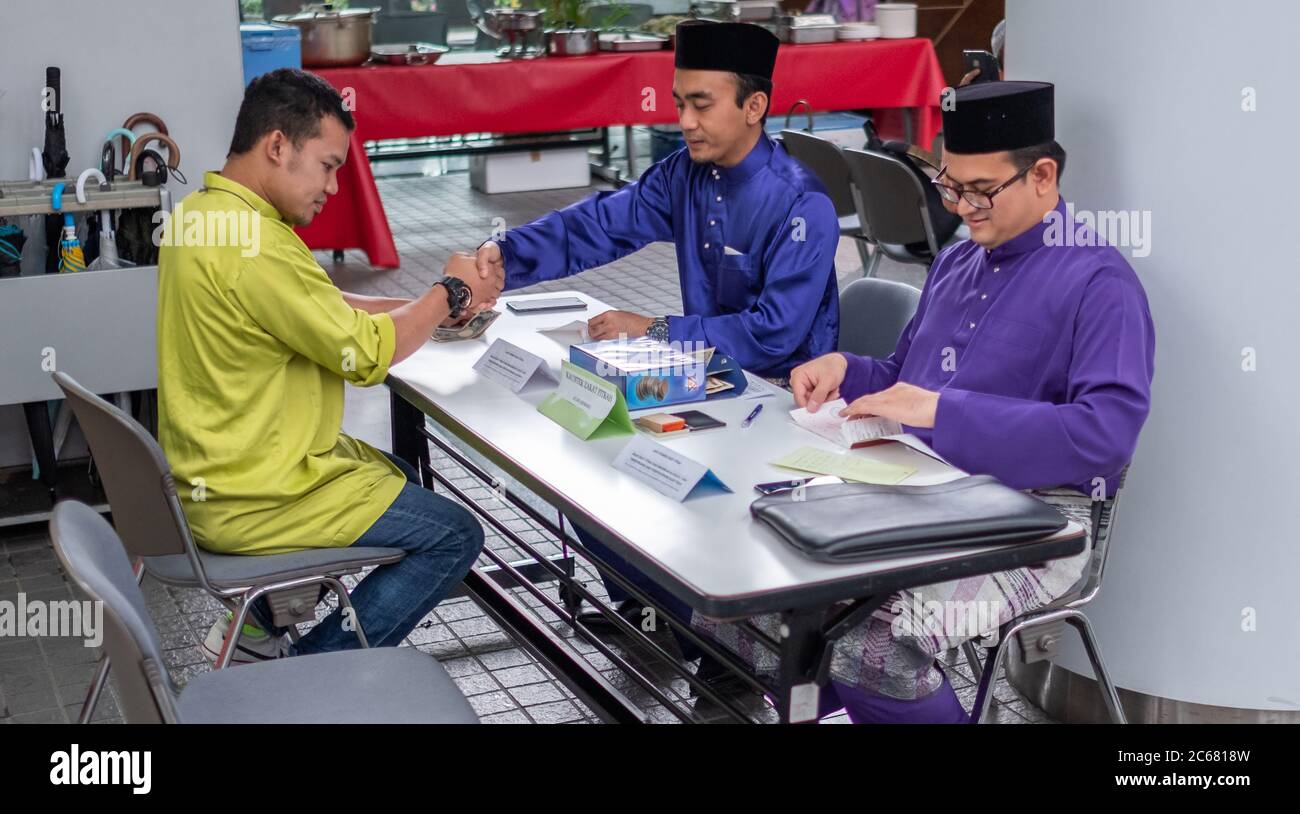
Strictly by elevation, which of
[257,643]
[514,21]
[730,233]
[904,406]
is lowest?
[257,643]

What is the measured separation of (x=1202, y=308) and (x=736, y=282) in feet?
3.34

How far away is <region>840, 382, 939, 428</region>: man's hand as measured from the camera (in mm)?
2254

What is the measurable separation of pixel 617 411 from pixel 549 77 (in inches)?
216

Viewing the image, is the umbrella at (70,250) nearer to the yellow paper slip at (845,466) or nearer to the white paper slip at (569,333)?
the white paper slip at (569,333)

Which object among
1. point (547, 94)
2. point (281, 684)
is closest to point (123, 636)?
point (281, 684)

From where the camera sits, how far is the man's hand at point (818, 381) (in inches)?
98.8

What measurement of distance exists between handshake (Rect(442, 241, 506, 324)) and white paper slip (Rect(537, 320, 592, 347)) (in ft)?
0.47

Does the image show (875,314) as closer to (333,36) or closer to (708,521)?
(708,521)

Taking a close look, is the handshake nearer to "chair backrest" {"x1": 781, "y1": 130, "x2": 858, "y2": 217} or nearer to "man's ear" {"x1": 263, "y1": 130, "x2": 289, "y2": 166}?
"man's ear" {"x1": 263, "y1": 130, "x2": 289, "y2": 166}

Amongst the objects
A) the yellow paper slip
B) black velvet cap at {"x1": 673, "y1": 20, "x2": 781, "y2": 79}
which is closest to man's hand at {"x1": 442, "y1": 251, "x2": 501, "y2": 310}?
black velvet cap at {"x1": 673, "y1": 20, "x2": 781, "y2": 79}

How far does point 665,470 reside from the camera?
2.14 m

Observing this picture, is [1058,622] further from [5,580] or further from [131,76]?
[131,76]

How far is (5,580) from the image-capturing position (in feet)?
11.9

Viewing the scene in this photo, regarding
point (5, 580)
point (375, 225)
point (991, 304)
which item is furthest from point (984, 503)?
point (375, 225)
